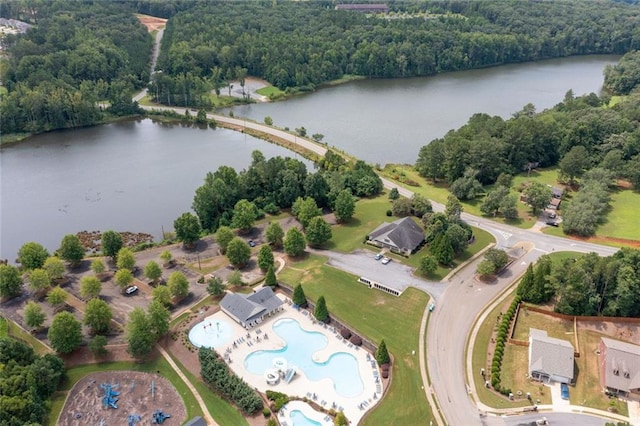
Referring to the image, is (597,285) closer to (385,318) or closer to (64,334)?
(385,318)

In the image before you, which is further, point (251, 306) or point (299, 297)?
point (299, 297)

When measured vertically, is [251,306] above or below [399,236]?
below

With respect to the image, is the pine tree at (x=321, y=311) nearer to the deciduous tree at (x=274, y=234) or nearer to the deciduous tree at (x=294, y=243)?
the deciduous tree at (x=294, y=243)

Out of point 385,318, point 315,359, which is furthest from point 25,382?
point 385,318

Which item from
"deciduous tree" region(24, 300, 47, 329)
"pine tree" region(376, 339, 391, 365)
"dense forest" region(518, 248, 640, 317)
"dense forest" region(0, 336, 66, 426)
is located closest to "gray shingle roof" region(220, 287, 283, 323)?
"pine tree" region(376, 339, 391, 365)

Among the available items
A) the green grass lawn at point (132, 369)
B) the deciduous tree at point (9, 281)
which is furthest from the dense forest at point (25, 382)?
the deciduous tree at point (9, 281)

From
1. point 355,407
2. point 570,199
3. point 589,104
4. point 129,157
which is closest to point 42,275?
point 355,407

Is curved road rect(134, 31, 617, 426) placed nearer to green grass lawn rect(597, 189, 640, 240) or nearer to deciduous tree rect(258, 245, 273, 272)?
green grass lawn rect(597, 189, 640, 240)
